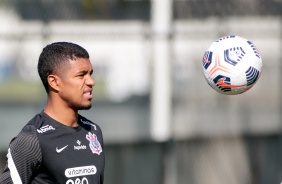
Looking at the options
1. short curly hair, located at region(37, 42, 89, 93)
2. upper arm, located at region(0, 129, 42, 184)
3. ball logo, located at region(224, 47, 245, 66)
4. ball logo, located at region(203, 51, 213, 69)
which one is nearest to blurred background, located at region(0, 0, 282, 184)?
ball logo, located at region(203, 51, 213, 69)

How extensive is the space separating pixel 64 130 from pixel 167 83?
508 centimetres

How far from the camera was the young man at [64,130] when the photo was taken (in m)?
4.78

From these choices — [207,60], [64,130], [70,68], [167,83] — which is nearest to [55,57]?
[70,68]

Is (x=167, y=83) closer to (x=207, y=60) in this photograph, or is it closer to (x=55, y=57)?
(x=207, y=60)

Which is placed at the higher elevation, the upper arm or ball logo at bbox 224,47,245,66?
ball logo at bbox 224,47,245,66

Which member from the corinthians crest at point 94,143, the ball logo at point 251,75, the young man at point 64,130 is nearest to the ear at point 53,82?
the young man at point 64,130

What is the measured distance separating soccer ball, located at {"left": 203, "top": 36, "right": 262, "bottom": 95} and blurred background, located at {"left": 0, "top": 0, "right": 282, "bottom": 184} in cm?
A: 392

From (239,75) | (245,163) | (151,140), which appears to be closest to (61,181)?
(239,75)

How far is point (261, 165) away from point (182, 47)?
1.89 m

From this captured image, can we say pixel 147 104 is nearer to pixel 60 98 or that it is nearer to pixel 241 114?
pixel 241 114

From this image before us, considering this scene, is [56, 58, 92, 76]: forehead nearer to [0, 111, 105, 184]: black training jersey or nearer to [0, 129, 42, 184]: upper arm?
[0, 111, 105, 184]: black training jersey

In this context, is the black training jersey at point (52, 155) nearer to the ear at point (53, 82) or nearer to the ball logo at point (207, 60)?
the ear at point (53, 82)

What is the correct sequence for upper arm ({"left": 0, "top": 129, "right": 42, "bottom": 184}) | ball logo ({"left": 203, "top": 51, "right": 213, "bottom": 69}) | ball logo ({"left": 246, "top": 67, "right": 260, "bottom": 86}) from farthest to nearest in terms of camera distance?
ball logo ({"left": 203, "top": 51, "right": 213, "bottom": 69}) < ball logo ({"left": 246, "top": 67, "right": 260, "bottom": 86}) < upper arm ({"left": 0, "top": 129, "right": 42, "bottom": 184})

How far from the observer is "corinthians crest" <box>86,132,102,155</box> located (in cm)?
504
